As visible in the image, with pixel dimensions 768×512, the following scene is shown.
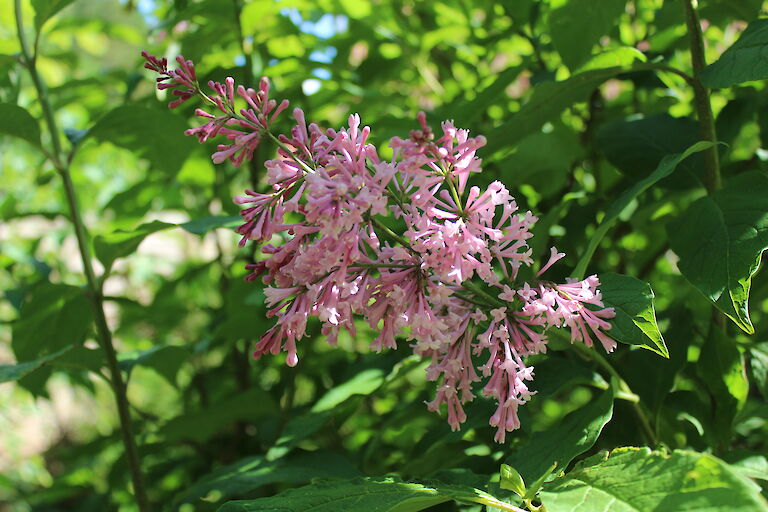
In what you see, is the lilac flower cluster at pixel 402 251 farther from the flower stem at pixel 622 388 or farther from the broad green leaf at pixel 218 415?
the broad green leaf at pixel 218 415

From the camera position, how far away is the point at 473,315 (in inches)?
40.5

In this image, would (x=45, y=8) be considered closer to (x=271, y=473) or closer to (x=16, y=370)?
(x=16, y=370)

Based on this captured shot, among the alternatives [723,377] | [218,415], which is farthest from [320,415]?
[723,377]

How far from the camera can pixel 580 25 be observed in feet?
4.75

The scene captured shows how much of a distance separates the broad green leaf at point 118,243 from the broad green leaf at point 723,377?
1.13m

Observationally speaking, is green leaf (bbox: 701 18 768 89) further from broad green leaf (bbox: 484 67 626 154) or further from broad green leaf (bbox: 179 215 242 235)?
broad green leaf (bbox: 179 215 242 235)

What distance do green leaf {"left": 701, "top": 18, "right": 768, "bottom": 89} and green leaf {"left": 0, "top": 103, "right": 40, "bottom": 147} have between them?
A: 4.41ft

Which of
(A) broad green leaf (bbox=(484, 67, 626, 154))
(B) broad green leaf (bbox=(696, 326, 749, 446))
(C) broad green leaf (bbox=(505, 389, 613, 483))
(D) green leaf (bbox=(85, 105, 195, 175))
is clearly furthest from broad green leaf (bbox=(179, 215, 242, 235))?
(B) broad green leaf (bbox=(696, 326, 749, 446))

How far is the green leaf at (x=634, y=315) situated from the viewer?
3.24ft

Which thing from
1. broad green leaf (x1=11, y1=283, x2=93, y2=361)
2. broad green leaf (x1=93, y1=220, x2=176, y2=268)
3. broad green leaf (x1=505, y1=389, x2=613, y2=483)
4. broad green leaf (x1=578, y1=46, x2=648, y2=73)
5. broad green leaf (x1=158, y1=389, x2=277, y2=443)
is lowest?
broad green leaf (x1=158, y1=389, x2=277, y2=443)

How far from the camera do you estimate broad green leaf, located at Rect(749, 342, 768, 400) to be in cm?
153

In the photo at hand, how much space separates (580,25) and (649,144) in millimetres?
303

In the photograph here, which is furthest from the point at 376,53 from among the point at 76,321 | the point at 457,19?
the point at 76,321

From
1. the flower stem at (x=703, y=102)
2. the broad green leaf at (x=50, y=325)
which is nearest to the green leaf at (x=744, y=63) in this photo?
the flower stem at (x=703, y=102)
